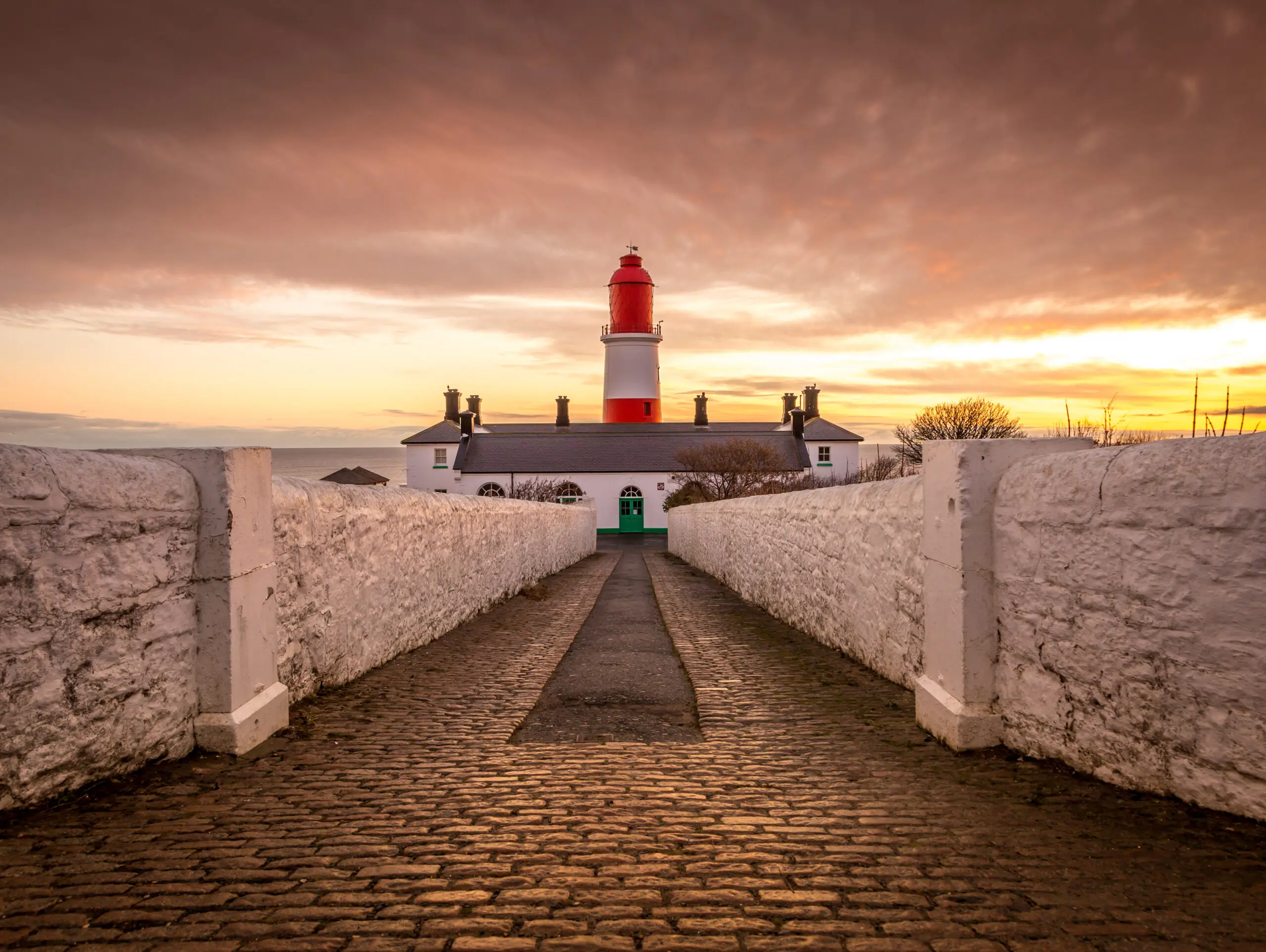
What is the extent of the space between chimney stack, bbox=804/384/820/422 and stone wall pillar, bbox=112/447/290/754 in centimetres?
5376

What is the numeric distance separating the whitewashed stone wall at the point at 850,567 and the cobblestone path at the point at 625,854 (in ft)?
3.76

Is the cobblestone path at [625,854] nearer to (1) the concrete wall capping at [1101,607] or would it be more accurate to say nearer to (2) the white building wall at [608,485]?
(1) the concrete wall capping at [1101,607]

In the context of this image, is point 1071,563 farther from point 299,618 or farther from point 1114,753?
point 299,618

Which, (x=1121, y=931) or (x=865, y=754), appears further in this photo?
(x=865, y=754)

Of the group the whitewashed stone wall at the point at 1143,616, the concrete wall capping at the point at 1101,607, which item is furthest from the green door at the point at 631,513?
the whitewashed stone wall at the point at 1143,616

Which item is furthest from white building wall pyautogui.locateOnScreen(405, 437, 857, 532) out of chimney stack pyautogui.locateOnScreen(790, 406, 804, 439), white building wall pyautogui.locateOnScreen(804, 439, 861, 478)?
chimney stack pyautogui.locateOnScreen(790, 406, 804, 439)

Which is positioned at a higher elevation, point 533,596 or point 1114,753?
point 1114,753

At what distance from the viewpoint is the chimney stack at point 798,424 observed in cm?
5297

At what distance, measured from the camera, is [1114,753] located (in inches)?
137

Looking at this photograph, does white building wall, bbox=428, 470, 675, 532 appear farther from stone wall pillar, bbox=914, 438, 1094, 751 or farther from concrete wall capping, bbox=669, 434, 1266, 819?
stone wall pillar, bbox=914, 438, 1094, 751

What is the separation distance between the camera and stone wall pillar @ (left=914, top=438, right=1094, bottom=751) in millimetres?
4250

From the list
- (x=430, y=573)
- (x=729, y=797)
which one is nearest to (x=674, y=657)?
(x=430, y=573)

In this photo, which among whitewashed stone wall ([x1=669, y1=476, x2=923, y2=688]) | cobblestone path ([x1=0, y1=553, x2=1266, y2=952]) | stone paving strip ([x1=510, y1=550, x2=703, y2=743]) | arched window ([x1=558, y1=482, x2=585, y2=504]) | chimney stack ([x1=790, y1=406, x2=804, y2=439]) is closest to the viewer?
cobblestone path ([x1=0, y1=553, x2=1266, y2=952])

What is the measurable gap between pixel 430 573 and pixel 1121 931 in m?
6.83
